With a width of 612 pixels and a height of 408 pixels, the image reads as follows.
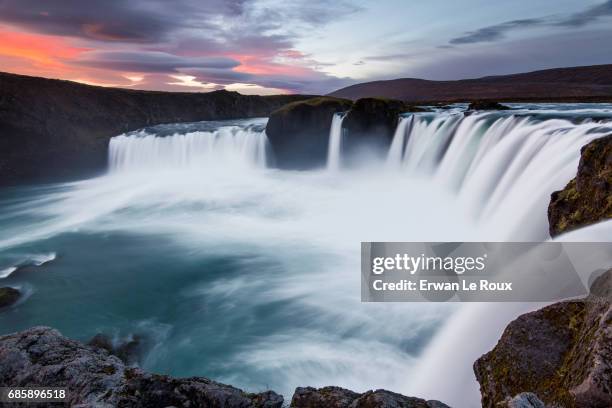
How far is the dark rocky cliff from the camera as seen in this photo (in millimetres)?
35834

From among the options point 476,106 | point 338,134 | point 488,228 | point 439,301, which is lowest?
point 439,301

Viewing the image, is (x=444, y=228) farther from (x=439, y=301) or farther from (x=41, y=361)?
(x=41, y=361)

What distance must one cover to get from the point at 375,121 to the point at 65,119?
110 ft

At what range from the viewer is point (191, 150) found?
119ft

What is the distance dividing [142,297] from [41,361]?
9100 mm

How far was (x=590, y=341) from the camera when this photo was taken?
125 inches

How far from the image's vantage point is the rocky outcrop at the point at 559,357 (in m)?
2.88

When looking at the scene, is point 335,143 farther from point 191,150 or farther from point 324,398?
point 324,398

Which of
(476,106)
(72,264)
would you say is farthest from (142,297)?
(476,106)

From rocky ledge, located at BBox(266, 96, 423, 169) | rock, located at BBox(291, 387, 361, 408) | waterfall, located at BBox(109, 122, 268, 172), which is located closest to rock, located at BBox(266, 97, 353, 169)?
rocky ledge, located at BBox(266, 96, 423, 169)

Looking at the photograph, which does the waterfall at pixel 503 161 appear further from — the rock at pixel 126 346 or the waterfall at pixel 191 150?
the waterfall at pixel 191 150

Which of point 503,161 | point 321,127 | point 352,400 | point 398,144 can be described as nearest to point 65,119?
point 321,127

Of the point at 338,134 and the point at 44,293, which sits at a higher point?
the point at 338,134

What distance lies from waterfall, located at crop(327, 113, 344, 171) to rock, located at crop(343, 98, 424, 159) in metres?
1.74
